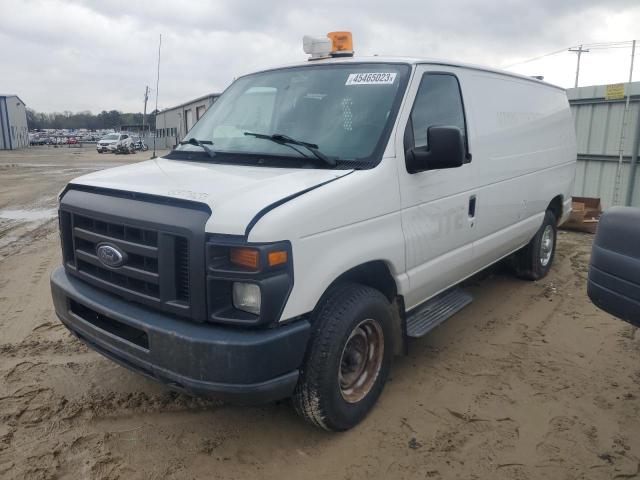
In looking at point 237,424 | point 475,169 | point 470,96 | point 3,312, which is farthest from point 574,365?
point 3,312

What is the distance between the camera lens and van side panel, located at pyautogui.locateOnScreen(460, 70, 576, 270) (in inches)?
168

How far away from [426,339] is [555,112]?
3.32 meters

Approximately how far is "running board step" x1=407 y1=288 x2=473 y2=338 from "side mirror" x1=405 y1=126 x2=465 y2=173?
110 centimetres

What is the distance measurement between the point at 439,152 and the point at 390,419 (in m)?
1.72

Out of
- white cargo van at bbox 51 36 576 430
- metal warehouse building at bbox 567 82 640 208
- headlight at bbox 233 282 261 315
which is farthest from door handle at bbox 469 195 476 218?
metal warehouse building at bbox 567 82 640 208

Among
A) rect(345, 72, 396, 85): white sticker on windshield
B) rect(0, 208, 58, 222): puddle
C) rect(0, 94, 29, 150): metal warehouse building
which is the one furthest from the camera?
rect(0, 94, 29, 150): metal warehouse building

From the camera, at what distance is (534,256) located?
6020 mm

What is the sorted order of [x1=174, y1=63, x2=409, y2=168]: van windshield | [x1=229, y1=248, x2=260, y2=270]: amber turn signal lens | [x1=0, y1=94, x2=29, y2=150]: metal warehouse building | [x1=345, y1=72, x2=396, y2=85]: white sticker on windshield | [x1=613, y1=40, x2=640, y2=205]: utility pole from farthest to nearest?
[x1=0, y1=94, x2=29, y2=150]: metal warehouse building
[x1=613, y1=40, x2=640, y2=205]: utility pole
[x1=345, y1=72, x2=396, y2=85]: white sticker on windshield
[x1=174, y1=63, x2=409, y2=168]: van windshield
[x1=229, y1=248, x2=260, y2=270]: amber turn signal lens

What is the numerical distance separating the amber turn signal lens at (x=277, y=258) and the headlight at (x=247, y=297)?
0.46 ft

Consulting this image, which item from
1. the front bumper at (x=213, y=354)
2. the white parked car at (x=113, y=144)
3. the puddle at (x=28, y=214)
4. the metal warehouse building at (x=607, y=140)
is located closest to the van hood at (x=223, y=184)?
the front bumper at (x=213, y=354)

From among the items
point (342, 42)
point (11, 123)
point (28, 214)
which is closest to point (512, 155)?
point (342, 42)

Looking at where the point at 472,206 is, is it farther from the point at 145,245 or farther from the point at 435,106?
the point at 145,245

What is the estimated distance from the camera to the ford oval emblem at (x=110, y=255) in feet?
9.26

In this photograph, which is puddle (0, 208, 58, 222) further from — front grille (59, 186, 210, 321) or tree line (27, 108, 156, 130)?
tree line (27, 108, 156, 130)
